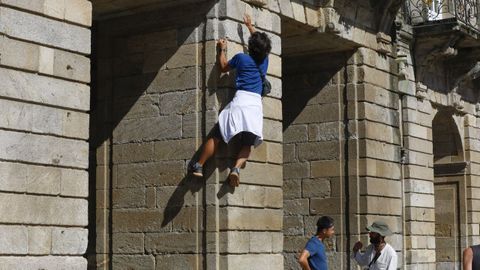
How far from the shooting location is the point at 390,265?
1099 centimetres

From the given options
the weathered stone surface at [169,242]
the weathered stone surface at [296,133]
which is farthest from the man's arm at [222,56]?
the weathered stone surface at [296,133]

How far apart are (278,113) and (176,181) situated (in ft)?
5.30

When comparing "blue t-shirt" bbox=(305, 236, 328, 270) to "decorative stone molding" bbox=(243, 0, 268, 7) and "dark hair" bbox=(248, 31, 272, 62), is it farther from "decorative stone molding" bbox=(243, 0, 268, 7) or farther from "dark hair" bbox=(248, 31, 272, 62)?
"decorative stone molding" bbox=(243, 0, 268, 7)

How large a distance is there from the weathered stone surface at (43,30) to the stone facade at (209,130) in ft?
0.06

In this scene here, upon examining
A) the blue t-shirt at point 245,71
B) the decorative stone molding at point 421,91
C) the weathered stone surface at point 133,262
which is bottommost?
the weathered stone surface at point 133,262

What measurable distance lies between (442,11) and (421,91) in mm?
2335

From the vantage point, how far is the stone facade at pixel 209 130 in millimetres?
9430

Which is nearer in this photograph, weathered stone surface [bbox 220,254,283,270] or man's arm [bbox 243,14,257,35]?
weathered stone surface [bbox 220,254,283,270]

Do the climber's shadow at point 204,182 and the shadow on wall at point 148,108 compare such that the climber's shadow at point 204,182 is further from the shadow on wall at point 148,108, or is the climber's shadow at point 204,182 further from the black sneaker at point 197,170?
the black sneaker at point 197,170

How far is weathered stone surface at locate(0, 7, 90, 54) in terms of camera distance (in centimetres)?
920

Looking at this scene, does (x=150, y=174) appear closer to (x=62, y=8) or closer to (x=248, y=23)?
(x=248, y=23)

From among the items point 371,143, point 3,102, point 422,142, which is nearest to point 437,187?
point 422,142

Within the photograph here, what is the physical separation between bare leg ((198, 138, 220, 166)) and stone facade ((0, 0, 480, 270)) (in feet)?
0.47

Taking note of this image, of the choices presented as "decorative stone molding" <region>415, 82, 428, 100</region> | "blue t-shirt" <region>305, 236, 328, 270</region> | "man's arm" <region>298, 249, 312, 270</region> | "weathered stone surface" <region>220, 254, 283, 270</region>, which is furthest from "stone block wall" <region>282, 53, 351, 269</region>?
"man's arm" <region>298, 249, 312, 270</region>
